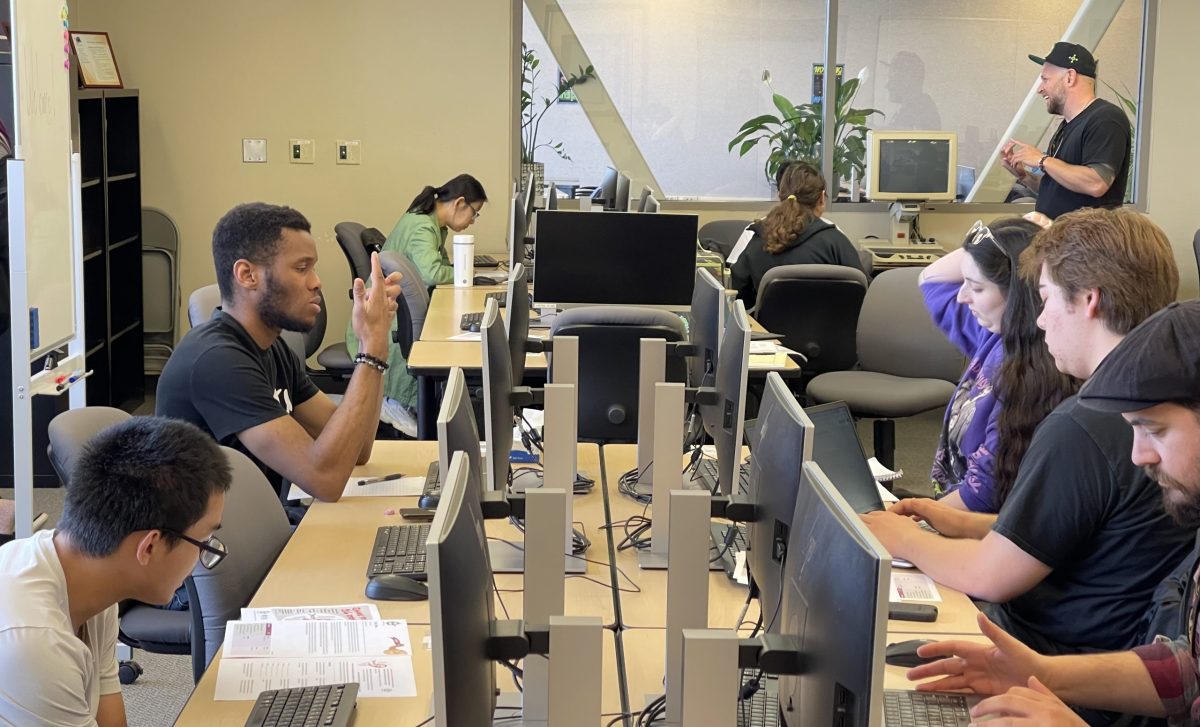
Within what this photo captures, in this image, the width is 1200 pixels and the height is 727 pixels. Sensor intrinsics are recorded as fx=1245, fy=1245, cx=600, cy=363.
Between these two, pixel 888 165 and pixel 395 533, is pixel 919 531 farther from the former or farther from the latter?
pixel 888 165

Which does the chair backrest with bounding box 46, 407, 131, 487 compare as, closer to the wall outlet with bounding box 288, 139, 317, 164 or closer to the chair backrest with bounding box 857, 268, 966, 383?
the chair backrest with bounding box 857, 268, 966, 383

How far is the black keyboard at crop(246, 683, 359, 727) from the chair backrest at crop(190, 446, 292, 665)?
0.41 metres

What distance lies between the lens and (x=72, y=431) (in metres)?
2.61

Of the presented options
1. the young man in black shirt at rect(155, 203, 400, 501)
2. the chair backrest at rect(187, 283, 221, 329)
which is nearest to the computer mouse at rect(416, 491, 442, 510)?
the young man in black shirt at rect(155, 203, 400, 501)

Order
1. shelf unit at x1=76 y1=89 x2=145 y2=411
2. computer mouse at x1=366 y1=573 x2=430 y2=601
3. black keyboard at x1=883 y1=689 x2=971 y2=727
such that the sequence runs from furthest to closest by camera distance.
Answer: shelf unit at x1=76 y1=89 x2=145 y2=411, computer mouse at x1=366 y1=573 x2=430 y2=601, black keyboard at x1=883 y1=689 x2=971 y2=727

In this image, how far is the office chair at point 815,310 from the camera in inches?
197

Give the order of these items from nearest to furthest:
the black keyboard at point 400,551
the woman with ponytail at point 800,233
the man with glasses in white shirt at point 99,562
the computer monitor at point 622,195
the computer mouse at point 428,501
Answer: the man with glasses in white shirt at point 99,562 → the black keyboard at point 400,551 → the computer mouse at point 428,501 → the woman with ponytail at point 800,233 → the computer monitor at point 622,195

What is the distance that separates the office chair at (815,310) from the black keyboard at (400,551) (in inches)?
108

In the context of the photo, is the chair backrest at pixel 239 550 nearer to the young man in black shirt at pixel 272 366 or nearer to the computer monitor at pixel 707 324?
the young man in black shirt at pixel 272 366

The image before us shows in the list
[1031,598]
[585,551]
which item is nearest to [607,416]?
[585,551]

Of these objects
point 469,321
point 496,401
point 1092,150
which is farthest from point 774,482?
point 1092,150

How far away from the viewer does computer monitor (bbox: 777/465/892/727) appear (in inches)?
46.9

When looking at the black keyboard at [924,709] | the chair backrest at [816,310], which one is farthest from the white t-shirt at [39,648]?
the chair backrest at [816,310]

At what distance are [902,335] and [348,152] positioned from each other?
11.0ft
